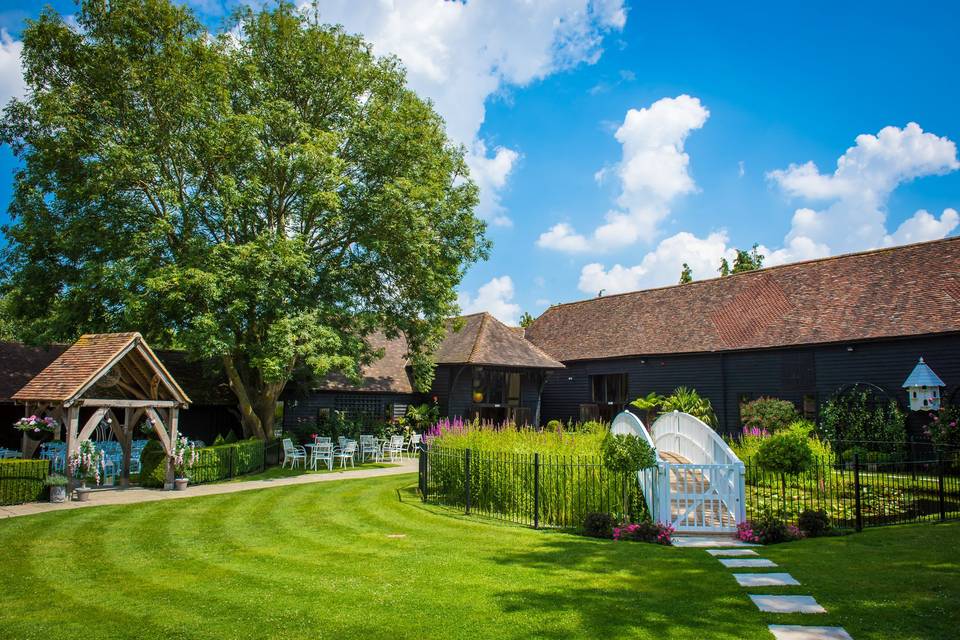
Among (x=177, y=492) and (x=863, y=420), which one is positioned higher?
(x=863, y=420)

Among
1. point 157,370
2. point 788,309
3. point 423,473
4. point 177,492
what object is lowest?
point 177,492

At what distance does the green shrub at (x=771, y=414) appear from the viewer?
21.9m

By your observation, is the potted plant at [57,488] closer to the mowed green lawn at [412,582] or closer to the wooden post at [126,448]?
the mowed green lawn at [412,582]

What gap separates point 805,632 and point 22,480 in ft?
50.1

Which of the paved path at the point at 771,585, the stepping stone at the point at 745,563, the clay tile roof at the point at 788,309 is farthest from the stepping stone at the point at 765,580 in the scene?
the clay tile roof at the point at 788,309

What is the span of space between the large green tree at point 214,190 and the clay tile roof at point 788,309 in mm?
12020

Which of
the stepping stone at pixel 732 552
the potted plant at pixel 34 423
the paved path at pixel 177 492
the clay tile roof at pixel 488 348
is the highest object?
the clay tile roof at pixel 488 348

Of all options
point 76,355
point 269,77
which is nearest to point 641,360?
point 269,77

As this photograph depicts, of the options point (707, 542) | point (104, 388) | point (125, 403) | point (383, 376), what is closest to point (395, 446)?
point (383, 376)

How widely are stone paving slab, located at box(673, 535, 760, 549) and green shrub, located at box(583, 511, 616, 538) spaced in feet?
3.68

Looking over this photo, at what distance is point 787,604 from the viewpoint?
266 inches

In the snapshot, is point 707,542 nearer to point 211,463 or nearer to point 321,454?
point 211,463

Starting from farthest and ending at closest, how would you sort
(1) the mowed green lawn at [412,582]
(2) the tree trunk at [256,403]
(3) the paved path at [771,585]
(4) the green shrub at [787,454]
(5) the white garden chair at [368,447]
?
(5) the white garden chair at [368,447] → (2) the tree trunk at [256,403] → (4) the green shrub at [787,454] → (1) the mowed green lawn at [412,582] → (3) the paved path at [771,585]

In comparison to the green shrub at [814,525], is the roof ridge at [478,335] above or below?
above
